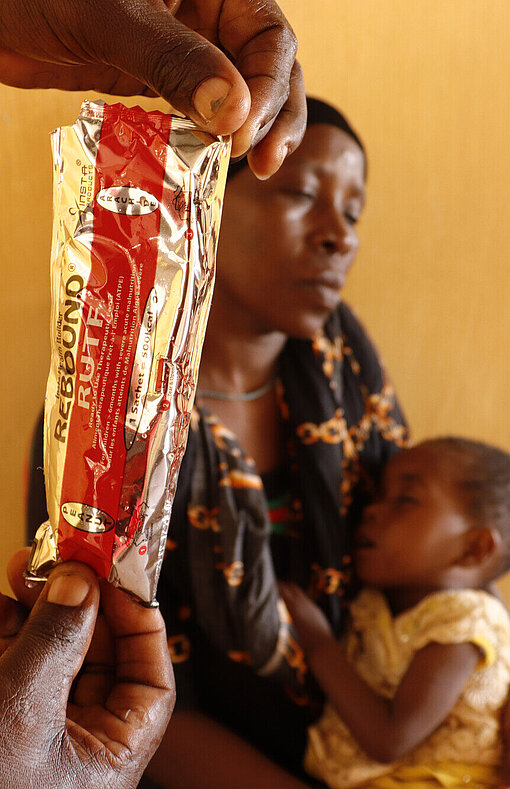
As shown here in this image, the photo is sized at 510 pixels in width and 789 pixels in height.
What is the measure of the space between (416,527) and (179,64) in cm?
70

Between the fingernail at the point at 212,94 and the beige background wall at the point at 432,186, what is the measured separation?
0.67m

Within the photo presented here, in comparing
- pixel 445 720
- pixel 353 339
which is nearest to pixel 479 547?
pixel 445 720

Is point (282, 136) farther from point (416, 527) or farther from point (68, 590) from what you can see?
point (416, 527)

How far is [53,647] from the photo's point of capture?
34 centimetres

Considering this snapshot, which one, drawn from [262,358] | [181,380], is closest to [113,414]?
[181,380]

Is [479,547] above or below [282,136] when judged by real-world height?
below

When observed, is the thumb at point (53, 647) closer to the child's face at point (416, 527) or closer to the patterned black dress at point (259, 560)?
the patterned black dress at point (259, 560)

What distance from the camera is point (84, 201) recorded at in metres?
0.35

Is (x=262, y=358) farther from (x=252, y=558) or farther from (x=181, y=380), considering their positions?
(x=181, y=380)

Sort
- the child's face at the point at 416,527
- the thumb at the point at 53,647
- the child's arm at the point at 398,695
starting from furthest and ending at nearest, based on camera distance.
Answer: the child's face at the point at 416,527
the child's arm at the point at 398,695
the thumb at the point at 53,647

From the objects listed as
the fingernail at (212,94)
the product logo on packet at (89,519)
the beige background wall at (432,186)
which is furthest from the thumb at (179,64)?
the beige background wall at (432,186)

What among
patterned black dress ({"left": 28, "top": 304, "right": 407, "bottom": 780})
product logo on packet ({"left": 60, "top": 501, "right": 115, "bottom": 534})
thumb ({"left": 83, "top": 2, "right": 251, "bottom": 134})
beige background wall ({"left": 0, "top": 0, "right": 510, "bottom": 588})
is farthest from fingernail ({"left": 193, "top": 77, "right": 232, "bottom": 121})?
beige background wall ({"left": 0, "top": 0, "right": 510, "bottom": 588})

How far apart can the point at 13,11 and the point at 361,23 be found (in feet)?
2.46

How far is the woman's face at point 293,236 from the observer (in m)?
0.83
